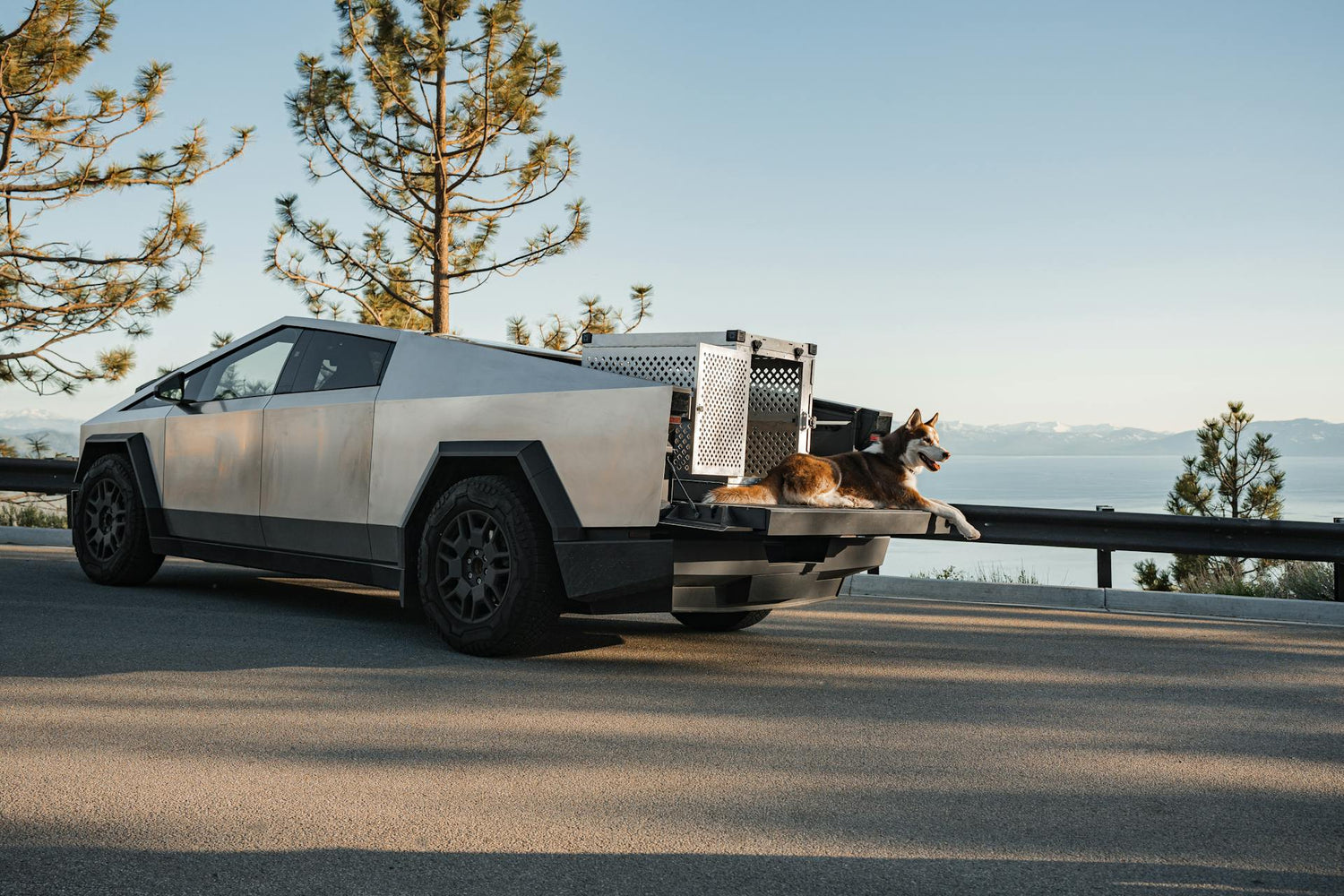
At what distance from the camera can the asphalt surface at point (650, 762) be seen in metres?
3.15

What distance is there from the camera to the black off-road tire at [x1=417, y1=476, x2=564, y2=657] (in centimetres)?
577

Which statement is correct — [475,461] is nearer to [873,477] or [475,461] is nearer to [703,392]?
[703,392]

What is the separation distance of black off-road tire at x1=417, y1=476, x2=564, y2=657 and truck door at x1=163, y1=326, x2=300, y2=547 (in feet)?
5.80

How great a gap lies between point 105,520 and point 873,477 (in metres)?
5.55

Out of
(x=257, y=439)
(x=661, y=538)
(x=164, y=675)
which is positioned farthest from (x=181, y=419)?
(x=661, y=538)

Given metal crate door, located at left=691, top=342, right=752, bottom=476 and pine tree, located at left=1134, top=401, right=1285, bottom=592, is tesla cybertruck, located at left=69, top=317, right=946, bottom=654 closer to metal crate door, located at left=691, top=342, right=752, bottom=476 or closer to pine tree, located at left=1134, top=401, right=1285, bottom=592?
metal crate door, located at left=691, top=342, right=752, bottom=476

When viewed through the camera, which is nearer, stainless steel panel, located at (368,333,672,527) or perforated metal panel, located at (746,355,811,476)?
stainless steel panel, located at (368,333,672,527)

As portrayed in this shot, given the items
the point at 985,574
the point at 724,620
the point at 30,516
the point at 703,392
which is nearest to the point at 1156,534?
the point at 985,574

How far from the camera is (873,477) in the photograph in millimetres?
6207

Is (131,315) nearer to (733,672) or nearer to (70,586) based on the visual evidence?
(70,586)

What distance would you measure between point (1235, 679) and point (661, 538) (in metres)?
3.20

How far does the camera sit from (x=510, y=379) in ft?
19.7

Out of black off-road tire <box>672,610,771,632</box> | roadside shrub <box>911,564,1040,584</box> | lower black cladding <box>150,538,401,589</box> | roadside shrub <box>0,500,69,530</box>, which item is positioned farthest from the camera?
roadside shrub <box>0,500,69,530</box>

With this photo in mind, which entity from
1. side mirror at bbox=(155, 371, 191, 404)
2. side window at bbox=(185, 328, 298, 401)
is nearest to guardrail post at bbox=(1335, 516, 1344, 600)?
side window at bbox=(185, 328, 298, 401)
